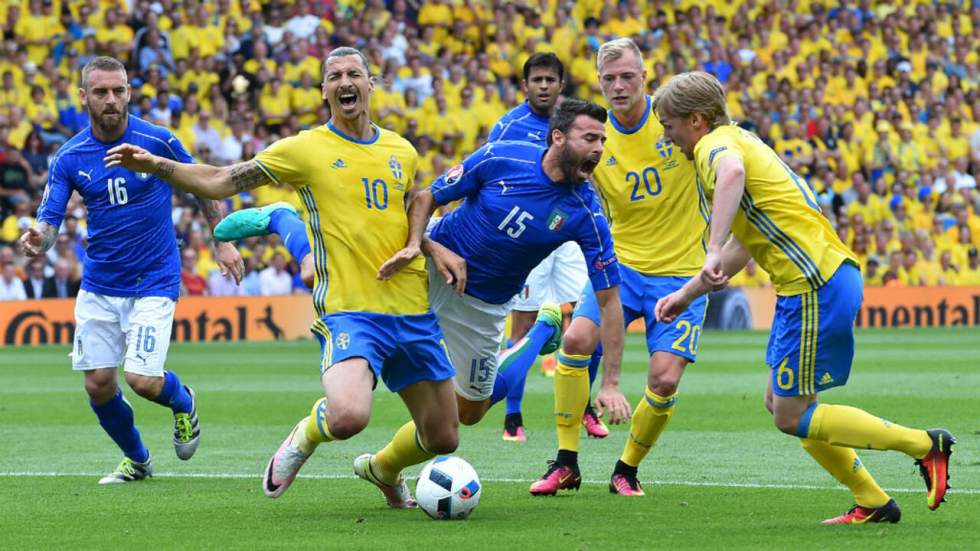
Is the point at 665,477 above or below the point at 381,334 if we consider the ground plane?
below

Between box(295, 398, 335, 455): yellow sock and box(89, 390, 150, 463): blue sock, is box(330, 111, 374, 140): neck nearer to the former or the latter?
box(295, 398, 335, 455): yellow sock

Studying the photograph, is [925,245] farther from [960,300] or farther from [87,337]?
[87,337]

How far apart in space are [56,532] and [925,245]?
24059 millimetres

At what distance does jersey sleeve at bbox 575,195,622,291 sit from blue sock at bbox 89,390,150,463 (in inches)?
124

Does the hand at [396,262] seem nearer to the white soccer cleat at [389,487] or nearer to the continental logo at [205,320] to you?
the white soccer cleat at [389,487]

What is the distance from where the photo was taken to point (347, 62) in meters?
7.56

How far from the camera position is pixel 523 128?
10.5 m

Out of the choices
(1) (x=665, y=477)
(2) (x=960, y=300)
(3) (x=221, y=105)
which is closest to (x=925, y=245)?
(2) (x=960, y=300)

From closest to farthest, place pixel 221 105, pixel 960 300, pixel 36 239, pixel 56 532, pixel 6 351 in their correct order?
pixel 56 532 → pixel 36 239 → pixel 6 351 → pixel 221 105 → pixel 960 300

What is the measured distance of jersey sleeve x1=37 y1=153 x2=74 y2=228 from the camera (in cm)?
928

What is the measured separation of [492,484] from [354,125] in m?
2.41

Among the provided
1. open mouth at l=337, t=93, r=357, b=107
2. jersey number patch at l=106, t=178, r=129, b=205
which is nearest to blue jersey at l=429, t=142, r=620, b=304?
open mouth at l=337, t=93, r=357, b=107

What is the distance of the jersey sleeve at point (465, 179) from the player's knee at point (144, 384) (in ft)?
8.25

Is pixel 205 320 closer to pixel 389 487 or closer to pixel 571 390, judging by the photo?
pixel 571 390
